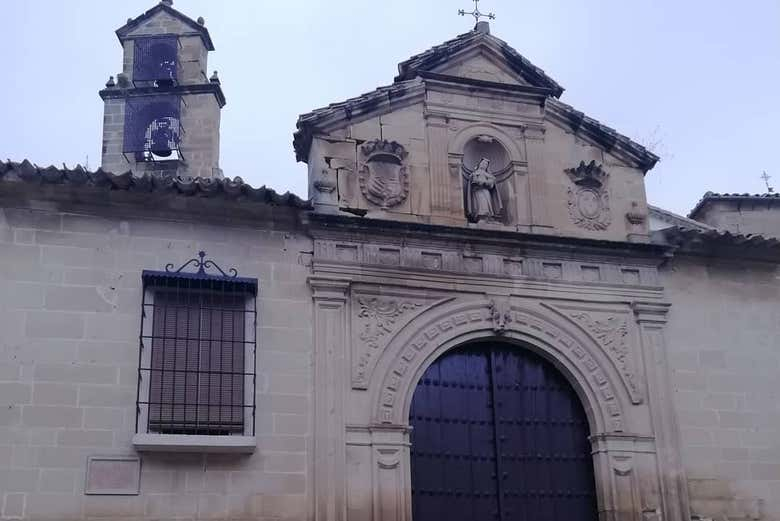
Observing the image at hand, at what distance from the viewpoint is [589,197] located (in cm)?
1311

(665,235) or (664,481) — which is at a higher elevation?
(665,235)

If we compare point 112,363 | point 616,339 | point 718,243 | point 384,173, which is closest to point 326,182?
point 384,173

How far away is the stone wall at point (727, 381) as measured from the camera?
12117 mm

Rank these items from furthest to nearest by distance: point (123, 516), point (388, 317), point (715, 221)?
point (715, 221), point (388, 317), point (123, 516)

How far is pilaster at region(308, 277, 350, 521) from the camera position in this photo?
10766 millimetres

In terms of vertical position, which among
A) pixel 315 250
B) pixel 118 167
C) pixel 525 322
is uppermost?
pixel 118 167

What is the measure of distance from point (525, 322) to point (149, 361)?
434 cm

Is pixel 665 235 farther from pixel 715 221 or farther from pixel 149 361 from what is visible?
pixel 715 221

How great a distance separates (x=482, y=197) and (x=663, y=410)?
3.32 metres

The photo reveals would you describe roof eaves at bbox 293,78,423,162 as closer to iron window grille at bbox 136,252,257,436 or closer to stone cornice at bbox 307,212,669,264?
stone cornice at bbox 307,212,669,264

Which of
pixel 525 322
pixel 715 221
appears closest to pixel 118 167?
pixel 715 221

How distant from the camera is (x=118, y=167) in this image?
25.6 m

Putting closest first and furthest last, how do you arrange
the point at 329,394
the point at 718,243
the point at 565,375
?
the point at 329,394
the point at 565,375
the point at 718,243

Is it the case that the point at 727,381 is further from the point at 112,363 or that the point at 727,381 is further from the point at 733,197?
the point at 733,197
